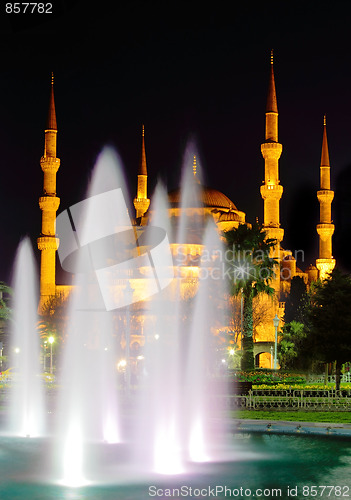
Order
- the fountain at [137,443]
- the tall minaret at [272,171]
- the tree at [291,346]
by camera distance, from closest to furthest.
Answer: the fountain at [137,443], the tree at [291,346], the tall minaret at [272,171]

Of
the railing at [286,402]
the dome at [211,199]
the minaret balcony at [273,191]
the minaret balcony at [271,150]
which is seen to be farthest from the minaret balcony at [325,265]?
the railing at [286,402]

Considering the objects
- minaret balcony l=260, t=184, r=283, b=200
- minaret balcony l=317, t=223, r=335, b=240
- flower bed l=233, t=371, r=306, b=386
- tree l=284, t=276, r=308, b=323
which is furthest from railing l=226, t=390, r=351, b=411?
minaret balcony l=317, t=223, r=335, b=240

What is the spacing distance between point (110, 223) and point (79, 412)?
5281cm

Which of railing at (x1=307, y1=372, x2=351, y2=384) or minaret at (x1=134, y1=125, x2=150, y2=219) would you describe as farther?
minaret at (x1=134, y1=125, x2=150, y2=219)

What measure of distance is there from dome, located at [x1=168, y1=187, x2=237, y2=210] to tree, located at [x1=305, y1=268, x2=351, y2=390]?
4329 centimetres

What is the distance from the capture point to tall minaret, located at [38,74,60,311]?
57.1 m

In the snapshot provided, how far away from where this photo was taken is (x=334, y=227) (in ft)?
209

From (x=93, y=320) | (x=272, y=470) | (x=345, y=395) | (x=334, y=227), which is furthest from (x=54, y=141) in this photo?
(x=272, y=470)

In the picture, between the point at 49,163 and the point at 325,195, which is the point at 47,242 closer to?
the point at 49,163

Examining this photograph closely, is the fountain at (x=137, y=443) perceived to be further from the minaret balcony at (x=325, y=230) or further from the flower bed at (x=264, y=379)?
the minaret balcony at (x=325, y=230)

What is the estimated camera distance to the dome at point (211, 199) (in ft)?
241

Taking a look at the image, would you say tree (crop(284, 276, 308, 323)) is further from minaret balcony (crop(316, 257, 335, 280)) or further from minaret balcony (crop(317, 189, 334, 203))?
minaret balcony (crop(317, 189, 334, 203))

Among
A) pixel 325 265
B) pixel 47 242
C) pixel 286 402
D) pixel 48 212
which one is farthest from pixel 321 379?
pixel 48 212

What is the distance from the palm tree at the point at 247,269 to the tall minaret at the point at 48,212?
21.1 meters
